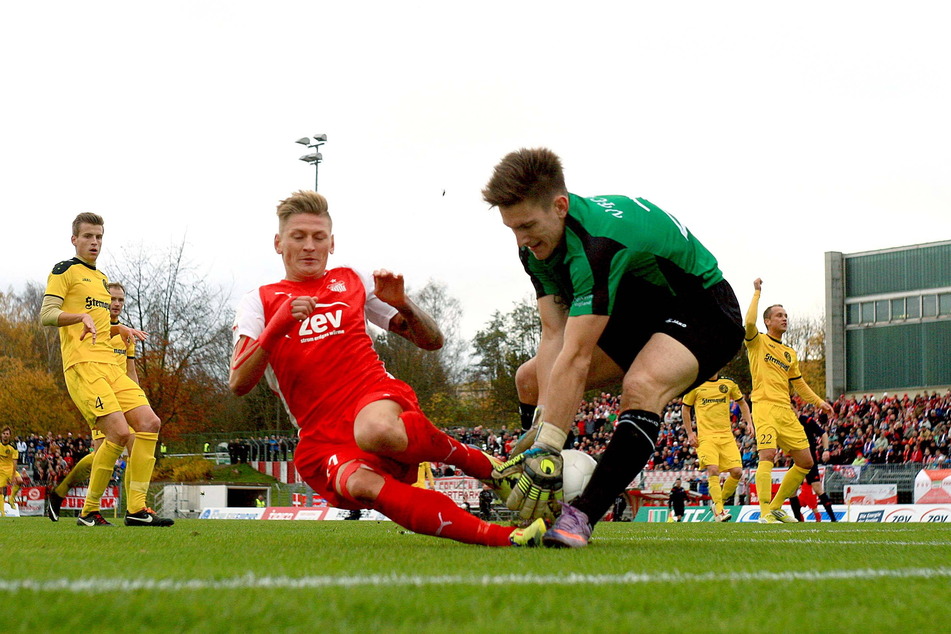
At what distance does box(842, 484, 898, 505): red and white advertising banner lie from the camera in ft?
60.6

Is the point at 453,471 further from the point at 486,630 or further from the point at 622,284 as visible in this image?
the point at 486,630

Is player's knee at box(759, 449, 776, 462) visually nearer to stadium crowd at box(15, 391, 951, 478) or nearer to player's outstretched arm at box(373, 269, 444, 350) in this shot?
stadium crowd at box(15, 391, 951, 478)

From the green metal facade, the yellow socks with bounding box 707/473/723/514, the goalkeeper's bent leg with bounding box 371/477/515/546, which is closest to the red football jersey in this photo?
the goalkeeper's bent leg with bounding box 371/477/515/546

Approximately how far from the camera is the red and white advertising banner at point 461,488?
2372cm

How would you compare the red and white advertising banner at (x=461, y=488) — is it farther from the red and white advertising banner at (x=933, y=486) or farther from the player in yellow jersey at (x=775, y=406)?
the player in yellow jersey at (x=775, y=406)

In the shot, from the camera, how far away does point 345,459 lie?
201 inches

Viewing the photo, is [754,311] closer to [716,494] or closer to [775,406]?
[775,406]

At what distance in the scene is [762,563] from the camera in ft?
12.7

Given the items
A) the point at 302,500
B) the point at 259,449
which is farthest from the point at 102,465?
A: the point at 259,449

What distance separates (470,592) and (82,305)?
7715 millimetres

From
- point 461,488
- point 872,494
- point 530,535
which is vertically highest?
point 530,535

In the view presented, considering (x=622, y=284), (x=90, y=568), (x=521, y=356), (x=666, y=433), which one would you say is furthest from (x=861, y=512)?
(x=521, y=356)

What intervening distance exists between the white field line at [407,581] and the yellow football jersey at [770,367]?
34.8 ft

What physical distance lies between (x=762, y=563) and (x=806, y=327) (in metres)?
59.6
